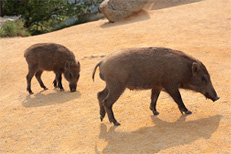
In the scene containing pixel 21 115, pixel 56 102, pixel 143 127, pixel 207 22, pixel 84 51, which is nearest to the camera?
pixel 143 127

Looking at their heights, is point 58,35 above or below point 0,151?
below

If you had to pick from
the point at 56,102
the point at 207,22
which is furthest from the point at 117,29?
the point at 56,102

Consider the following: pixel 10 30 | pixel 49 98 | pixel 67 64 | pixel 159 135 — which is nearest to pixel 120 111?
pixel 159 135

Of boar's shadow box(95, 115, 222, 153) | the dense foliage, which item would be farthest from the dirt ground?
the dense foliage

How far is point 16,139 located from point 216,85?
473 cm

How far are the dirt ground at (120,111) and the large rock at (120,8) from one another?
339 centimetres

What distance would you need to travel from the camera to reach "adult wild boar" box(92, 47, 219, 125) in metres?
6.30

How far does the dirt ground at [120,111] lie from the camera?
5746 millimetres

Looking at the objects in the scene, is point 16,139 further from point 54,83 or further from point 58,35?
point 58,35

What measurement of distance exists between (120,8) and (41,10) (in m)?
6.97

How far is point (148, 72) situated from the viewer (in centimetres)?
638

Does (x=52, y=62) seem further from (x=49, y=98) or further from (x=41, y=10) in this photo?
(x=41, y=10)

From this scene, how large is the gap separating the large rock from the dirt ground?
3.39 meters

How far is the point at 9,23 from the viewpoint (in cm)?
1744
